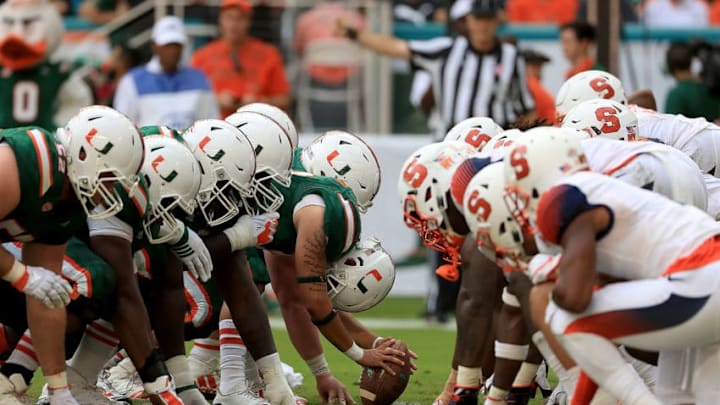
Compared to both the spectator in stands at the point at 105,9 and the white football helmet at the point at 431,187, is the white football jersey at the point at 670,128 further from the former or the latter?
the spectator in stands at the point at 105,9

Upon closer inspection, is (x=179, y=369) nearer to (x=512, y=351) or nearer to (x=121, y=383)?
(x=121, y=383)

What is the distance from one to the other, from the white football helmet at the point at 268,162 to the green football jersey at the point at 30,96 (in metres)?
4.85

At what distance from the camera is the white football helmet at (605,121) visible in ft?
20.9

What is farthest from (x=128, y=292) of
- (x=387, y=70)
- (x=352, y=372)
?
(x=387, y=70)

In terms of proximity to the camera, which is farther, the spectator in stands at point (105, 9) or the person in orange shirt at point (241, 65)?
the spectator in stands at point (105, 9)

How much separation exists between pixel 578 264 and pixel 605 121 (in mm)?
1669

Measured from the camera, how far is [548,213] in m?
4.88

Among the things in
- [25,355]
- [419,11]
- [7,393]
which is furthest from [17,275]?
[419,11]

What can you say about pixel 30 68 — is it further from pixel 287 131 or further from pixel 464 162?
pixel 464 162

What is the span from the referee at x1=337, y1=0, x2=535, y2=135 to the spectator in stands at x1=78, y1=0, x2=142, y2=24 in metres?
3.70

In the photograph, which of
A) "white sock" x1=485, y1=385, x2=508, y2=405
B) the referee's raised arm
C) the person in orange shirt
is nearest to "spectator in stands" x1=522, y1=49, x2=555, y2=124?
Answer: the referee's raised arm

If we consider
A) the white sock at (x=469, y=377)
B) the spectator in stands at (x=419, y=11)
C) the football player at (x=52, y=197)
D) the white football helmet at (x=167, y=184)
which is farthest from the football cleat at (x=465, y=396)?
the spectator in stands at (x=419, y=11)

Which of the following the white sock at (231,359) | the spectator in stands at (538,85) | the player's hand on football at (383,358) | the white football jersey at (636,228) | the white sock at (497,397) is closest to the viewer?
the white football jersey at (636,228)

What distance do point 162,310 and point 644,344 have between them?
81.1 inches
